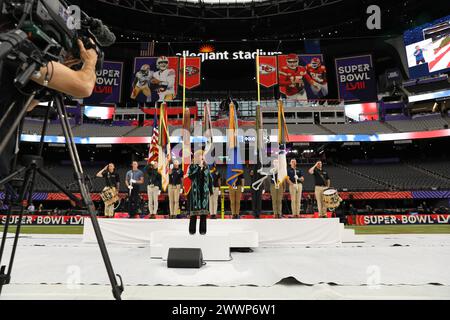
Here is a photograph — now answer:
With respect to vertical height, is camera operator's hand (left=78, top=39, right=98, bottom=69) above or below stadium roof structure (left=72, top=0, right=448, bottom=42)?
below

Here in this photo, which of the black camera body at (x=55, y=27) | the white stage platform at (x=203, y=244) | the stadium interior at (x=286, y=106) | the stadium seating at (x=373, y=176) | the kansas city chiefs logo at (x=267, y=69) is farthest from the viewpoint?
the stadium seating at (x=373, y=176)

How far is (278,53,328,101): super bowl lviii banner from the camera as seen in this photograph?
94.8ft

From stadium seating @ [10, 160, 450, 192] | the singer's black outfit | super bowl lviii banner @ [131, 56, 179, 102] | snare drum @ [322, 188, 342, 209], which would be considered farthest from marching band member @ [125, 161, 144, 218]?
stadium seating @ [10, 160, 450, 192]

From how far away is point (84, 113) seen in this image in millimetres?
40188

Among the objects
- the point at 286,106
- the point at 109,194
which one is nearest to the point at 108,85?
the point at 286,106

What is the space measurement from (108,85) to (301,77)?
20.2 metres

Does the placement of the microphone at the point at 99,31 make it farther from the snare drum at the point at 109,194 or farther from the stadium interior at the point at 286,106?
the snare drum at the point at 109,194

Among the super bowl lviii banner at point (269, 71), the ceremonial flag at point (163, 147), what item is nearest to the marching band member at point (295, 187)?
the ceremonial flag at point (163, 147)

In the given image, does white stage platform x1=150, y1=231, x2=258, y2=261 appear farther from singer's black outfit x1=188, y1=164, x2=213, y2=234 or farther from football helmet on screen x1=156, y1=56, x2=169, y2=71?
football helmet on screen x1=156, y1=56, x2=169, y2=71

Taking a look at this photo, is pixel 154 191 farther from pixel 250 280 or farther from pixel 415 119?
pixel 415 119

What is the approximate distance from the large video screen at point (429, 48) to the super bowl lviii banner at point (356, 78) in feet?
14.6

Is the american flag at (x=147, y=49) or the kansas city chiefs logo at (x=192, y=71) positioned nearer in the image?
the kansas city chiefs logo at (x=192, y=71)

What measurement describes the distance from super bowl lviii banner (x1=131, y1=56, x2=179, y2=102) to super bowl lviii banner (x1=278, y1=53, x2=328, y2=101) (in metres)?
10.6

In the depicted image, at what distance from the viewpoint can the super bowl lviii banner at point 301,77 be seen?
28891mm
